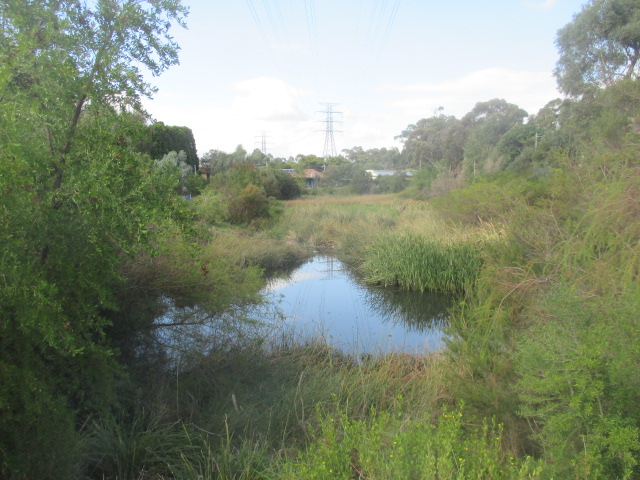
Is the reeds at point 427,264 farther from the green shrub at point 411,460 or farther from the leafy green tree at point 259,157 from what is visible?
the leafy green tree at point 259,157

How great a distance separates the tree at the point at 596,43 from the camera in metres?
22.3

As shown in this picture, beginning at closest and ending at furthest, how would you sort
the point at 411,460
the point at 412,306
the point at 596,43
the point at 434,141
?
the point at 411,460 < the point at 412,306 < the point at 596,43 < the point at 434,141

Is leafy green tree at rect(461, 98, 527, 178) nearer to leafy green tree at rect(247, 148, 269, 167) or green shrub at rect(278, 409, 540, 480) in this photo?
leafy green tree at rect(247, 148, 269, 167)

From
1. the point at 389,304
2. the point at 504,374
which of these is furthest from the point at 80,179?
the point at 389,304

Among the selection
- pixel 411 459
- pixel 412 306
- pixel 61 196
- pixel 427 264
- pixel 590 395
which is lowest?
pixel 412 306

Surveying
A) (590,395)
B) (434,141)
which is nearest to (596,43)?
(590,395)

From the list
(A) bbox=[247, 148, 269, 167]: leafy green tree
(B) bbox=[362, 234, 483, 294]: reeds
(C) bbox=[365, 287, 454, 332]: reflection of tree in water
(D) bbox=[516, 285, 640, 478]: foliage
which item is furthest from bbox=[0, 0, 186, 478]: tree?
(A) bbox=[247, 148, 269, 167]: leafy green tree

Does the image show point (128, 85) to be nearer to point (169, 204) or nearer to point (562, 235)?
point (169, 204)

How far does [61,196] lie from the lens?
3.30 meters

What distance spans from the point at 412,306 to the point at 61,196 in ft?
32.6

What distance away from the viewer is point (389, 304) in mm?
12469

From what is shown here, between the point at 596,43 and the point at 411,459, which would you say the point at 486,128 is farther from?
the point at 411,459

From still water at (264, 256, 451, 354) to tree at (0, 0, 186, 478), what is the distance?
4.08 meters

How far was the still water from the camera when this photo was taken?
832 centimetres
